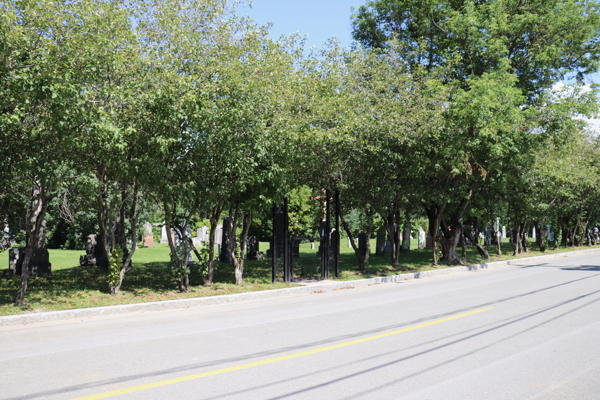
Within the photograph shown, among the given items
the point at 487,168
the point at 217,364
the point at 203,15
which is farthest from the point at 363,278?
the point at 217,364

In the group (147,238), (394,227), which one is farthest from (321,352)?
(147,238)

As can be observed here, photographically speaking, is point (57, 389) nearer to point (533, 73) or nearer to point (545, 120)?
point (545, 120)

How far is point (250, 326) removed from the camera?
877cm

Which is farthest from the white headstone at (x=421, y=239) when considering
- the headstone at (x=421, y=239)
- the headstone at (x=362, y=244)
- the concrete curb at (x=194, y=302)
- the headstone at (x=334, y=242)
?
the headstone at (x=334, y=242)

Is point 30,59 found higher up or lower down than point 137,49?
lower down

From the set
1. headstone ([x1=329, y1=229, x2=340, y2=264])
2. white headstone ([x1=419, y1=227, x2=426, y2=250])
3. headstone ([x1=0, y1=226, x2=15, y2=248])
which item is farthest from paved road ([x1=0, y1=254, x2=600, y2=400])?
white headstone ([x1=419, y1=227, x2=426, y2=250])

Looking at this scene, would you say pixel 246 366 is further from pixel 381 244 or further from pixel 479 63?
pixel 381 244

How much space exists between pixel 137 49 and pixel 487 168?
14008 millimetres

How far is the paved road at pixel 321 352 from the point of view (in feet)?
17.4

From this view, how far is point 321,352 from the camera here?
6.78 m

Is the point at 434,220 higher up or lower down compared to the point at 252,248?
higher up

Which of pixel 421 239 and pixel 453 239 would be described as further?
pixel 421 239

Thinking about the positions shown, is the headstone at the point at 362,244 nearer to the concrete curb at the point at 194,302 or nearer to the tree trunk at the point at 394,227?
the tree trunk at the point at 394,227

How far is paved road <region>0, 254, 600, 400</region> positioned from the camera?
5.31m
